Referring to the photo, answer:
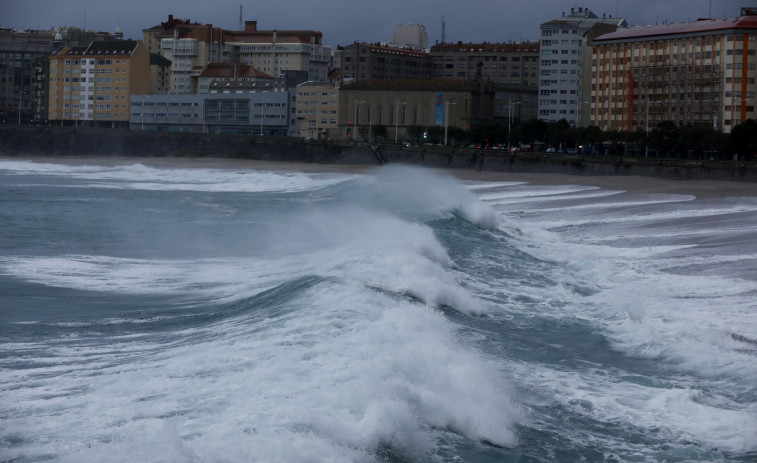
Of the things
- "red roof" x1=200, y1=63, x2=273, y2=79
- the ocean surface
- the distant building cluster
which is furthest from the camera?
"red roof" x1=200, y1=63, x2=273, y2=79

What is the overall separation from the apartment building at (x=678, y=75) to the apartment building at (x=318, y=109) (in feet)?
93.8

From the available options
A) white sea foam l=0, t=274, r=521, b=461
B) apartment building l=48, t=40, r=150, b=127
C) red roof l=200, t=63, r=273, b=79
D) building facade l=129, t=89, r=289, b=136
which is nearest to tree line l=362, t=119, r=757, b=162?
building facade l=129, t=89, r=289, b=136

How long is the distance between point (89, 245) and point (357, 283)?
10514mm

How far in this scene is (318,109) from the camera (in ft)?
343

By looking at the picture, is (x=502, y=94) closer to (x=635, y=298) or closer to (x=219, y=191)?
(x=219, y=191)

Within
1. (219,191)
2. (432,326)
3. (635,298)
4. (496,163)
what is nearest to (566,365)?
(432,326)

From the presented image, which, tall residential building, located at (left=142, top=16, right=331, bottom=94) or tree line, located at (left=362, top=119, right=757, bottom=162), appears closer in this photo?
tree line, located at (left=362, top=119, right=757, bottom=162)

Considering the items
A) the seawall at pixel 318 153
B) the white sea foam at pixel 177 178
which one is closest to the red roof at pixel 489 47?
the seawall at pixel 318 153

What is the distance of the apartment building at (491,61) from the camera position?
→ 131500mm

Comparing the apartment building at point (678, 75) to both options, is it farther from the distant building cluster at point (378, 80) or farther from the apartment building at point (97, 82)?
the apartment building at point (97, 82)

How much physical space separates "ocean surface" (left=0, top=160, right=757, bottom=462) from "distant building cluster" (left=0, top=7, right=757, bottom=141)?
5448cm

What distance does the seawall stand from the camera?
53562mm

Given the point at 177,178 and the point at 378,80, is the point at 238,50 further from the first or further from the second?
the point at 177,178

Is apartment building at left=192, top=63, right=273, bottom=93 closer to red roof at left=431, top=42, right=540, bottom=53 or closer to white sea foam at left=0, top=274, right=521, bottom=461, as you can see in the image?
red roof at left=431, top=42, right=540, bottom=53
